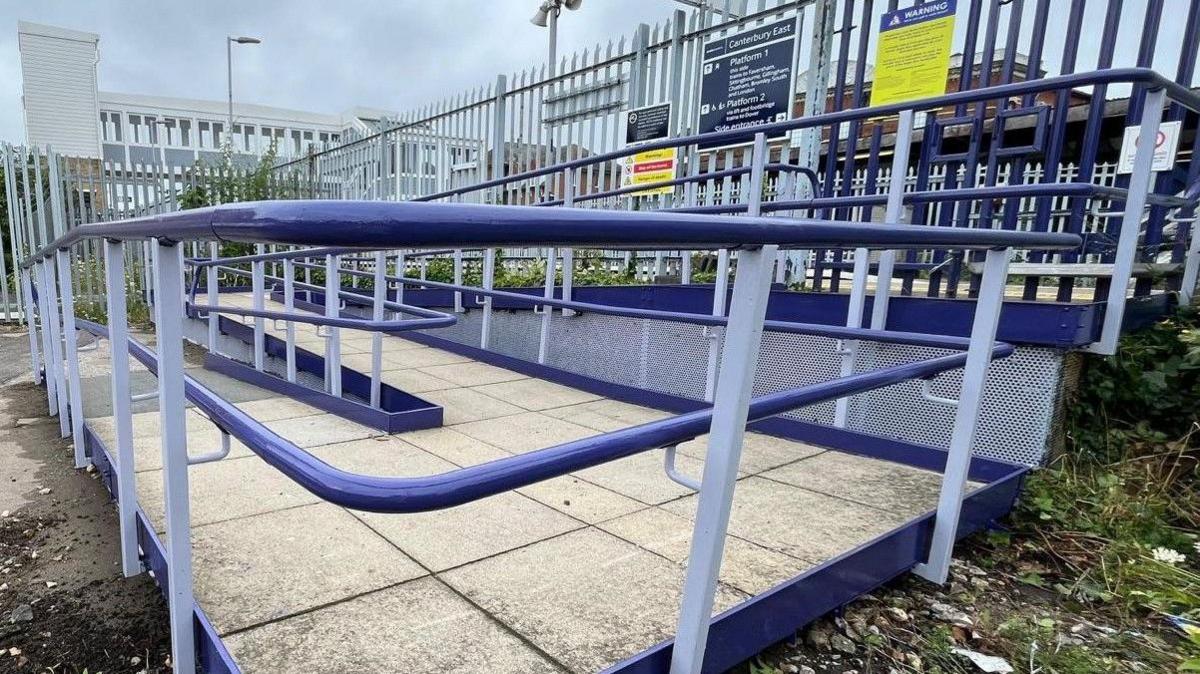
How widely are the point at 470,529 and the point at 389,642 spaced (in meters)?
0.58

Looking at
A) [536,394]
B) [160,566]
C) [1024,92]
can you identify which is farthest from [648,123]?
[160,566]

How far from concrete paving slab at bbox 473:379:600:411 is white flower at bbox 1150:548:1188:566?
2.50 metres

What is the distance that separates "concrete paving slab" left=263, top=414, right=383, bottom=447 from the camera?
2.86 metres

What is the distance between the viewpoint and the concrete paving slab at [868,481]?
228 centimetres

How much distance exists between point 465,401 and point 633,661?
8.28 ft

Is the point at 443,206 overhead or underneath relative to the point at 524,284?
overhead

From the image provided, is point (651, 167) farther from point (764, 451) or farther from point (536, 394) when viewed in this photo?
point (764, 451)

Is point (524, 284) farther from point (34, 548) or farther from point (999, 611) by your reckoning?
point (999, 611)

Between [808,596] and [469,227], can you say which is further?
[808,596]

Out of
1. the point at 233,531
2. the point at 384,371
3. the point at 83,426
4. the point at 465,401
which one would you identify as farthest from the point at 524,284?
the point at 233,531

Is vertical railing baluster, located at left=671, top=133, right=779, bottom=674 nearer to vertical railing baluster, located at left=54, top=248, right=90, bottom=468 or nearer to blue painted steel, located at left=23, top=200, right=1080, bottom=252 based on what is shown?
blue painted steel, located at left=23, top=200, right=1080, bottom=252

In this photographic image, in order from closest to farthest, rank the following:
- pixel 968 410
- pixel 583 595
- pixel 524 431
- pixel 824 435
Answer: pixel 583 595, pixel 968 410, pixel 824 435, pixel 524 431

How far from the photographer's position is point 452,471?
109cm

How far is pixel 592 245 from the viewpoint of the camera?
90 cm
